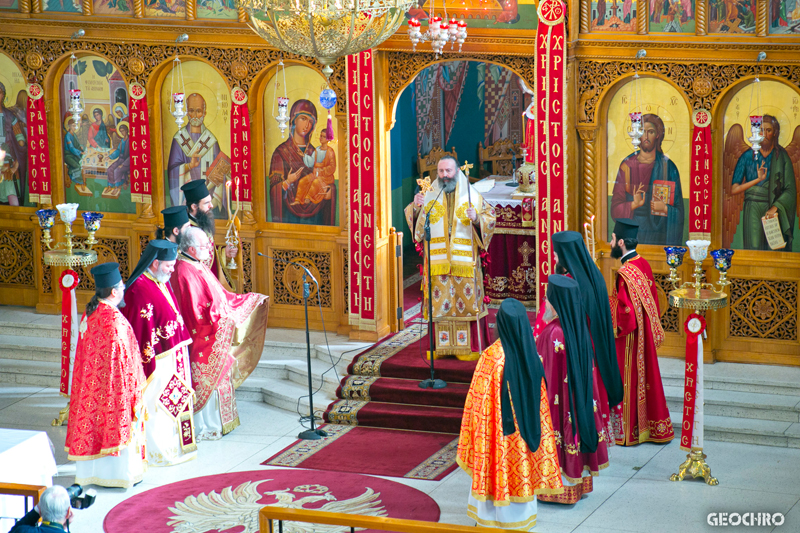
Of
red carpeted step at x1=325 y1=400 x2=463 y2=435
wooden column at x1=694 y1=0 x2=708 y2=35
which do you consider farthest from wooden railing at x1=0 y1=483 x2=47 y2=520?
wooden column at x1=694 y1=0 x2=708 y2=35

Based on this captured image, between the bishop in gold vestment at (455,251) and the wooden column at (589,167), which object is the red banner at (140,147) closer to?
the bishop in gold vestment at (455,251)

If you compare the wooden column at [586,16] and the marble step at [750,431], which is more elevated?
the wooden column at [586,16]

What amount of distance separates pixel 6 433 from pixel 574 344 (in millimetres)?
4306

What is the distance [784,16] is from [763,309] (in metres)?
2.72

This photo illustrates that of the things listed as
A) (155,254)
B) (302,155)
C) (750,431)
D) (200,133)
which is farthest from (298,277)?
(750,431)

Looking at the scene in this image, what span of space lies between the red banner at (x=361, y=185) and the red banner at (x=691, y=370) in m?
3.86

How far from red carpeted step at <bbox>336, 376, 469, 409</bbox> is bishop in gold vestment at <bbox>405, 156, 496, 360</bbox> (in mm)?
532

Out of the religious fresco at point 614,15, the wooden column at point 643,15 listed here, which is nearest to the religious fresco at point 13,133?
the religious fresco at point 614,15

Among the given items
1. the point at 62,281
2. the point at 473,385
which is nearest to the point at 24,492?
the point at 473,385

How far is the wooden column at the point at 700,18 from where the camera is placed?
10828 mm

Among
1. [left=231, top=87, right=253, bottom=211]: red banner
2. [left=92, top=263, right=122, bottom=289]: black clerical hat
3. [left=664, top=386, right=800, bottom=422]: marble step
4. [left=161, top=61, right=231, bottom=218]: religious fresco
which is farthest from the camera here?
[left=161, top=61, right=231, bottom=218]: religious fresco

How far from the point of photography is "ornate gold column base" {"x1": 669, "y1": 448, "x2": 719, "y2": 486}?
31.0ft

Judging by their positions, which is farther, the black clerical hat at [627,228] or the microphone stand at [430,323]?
the microphone stand at [430,323]

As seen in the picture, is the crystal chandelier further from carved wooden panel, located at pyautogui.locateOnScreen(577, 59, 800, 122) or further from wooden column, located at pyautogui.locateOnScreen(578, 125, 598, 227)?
wooden column, located at pyautogui.locateOnScreen(578, 125, 598, 227)
